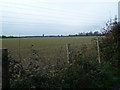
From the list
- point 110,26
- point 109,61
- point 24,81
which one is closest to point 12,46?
point 24,81

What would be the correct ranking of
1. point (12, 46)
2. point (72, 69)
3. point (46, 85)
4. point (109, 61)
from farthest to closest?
1. point (109, 61)
2. point (12, 46)
3. point (72, 69)
4. point (46, 85)

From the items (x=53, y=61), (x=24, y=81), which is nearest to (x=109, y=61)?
(x=53, y=61)

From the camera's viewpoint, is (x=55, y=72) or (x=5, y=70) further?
(x=55, y=72)

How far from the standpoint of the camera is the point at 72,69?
7305mm

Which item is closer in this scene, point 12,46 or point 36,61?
point 36,61

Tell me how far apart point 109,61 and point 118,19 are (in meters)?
2.16

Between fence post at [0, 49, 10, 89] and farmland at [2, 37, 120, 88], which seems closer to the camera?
fence post at [0, 49, 10, 89]

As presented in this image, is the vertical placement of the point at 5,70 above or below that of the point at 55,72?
above

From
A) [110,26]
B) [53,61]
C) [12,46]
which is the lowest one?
[53,61]

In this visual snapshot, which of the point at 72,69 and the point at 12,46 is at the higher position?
the point at 12,46

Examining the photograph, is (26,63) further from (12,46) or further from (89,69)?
(89,69)

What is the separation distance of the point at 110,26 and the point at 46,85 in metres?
5.93

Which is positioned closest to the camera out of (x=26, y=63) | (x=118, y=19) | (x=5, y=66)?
(x=5, y=66)

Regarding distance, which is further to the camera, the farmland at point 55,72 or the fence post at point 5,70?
the farmland at point 55,72
